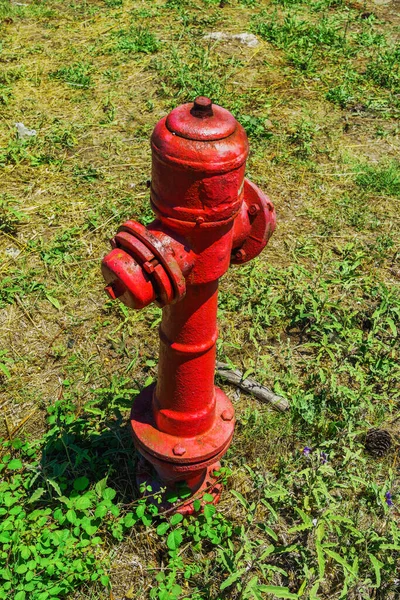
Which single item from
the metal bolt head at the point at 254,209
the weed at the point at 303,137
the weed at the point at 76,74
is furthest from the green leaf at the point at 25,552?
the weed at the point at 76,74

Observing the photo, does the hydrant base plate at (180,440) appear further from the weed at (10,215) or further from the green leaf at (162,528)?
the weed at (10,215)

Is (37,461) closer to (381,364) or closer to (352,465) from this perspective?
(352,465)

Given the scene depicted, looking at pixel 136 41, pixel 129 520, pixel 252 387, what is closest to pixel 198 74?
pixel 136 41

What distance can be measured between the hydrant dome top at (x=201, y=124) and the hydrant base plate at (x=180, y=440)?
43.6 inches

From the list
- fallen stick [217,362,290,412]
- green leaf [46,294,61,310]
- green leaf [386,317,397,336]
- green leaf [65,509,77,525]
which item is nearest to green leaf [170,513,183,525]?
green leaf [65,509,77,525]

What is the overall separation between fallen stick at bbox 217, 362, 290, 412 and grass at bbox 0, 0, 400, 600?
0.04 m

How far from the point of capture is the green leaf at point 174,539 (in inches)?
85.1

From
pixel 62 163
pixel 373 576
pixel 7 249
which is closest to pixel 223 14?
pixel 62 163

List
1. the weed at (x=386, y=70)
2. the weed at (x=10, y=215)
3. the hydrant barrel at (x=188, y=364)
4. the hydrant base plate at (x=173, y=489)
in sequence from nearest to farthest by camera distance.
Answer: the hydrant barrel at (x=188, y=364) < the hydrant base plate at (x=173, y=489) < the weed at (x=10, y=215) < the weed at (x=386, y=70)

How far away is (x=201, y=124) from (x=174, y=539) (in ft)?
4.63

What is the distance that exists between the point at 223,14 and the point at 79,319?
441cm

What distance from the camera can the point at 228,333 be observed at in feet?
10.7

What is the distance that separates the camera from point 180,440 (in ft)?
7.36

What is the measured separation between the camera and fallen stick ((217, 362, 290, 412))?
2.86 metres
